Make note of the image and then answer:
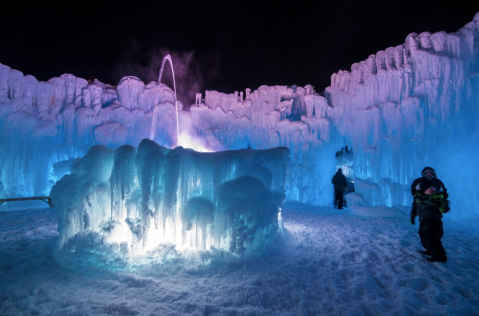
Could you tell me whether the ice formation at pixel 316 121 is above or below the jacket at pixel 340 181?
above

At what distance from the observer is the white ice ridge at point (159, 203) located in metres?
5.02

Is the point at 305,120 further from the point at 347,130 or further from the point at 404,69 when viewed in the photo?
the point at 404,69

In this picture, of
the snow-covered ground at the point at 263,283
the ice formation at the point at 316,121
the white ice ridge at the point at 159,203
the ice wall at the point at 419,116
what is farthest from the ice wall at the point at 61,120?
the ice wall at the point at 419,116

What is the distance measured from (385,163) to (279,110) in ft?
24.8

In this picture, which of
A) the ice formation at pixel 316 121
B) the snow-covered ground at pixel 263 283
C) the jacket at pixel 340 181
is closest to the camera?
the snow-covered ground at pixel 263 283

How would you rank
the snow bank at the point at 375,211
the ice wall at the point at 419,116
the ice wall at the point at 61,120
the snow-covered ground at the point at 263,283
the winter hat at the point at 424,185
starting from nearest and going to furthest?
the snow-covered ground at the point at 263,283, the winter hat at the point at 424,185, the snow bank at the point at 375,211, the ice wall at the point at 419,116, the ice wall at the point at 61,120

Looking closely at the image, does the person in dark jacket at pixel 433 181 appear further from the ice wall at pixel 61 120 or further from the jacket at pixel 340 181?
the ice wall at pixel 61 120

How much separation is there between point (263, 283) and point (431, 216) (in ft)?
11.5

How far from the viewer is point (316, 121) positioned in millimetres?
15258

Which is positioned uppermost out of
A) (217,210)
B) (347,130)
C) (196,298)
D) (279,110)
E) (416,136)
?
(279,110)

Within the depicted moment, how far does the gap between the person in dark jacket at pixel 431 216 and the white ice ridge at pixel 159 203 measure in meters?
3.13

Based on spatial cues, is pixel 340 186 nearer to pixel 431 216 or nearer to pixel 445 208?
pixel 431 216

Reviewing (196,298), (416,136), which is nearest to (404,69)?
(416,136)

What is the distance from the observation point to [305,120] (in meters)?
15.7
